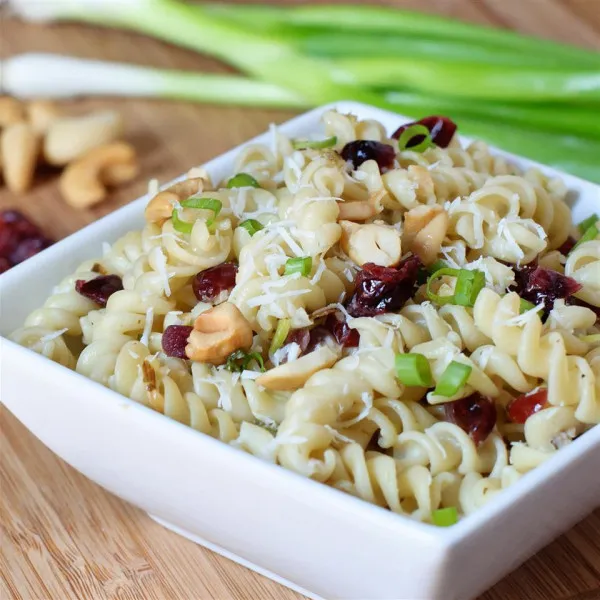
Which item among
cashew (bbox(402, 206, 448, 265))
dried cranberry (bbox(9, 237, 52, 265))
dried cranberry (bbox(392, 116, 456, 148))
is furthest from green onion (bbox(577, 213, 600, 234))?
dried cranberry (bbox(9, 237, 52, 265))

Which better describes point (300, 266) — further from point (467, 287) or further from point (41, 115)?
point (41, 115)

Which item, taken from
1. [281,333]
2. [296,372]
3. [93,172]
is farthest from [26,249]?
[296,372]

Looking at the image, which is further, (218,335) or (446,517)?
(218,335)

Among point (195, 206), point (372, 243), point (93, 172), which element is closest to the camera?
point (372, 243)

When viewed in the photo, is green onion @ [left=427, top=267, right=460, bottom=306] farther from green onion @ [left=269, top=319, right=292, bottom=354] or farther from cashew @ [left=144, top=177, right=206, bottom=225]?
cashew @ [left=144, top=177, right=206, bottom=225]

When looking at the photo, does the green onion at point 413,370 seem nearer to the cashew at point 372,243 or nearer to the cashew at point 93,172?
the cashew at point 372,243

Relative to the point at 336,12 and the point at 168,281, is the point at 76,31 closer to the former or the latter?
the point at 336,12

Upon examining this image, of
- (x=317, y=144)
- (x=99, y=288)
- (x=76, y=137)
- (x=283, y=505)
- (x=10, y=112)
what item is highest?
(x=317, y=144)
